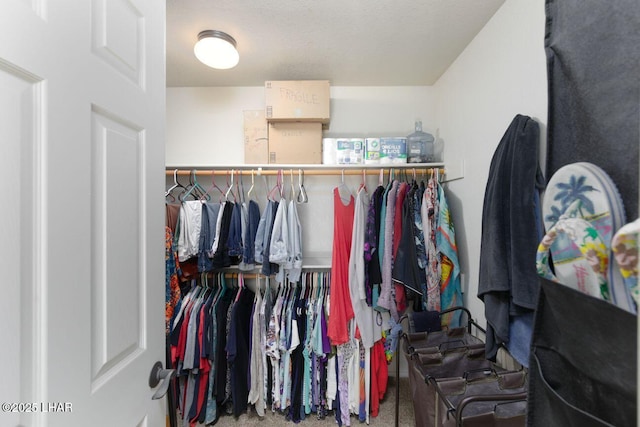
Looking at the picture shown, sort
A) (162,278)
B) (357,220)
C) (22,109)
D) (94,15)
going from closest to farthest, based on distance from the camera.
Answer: (22,109) → (94,15) → (162,278) → (357,220)

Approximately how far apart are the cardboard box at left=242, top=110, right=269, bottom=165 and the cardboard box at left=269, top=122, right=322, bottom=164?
0.19 feet

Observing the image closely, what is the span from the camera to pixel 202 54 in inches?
57.2

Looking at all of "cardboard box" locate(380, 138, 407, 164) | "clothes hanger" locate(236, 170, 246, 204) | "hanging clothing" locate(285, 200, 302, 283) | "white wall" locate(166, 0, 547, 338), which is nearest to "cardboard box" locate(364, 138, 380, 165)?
"cardboard box" locate(380, 138, 407, 164)

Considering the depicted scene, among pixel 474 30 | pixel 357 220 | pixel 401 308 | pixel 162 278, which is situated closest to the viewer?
pixel 162 278

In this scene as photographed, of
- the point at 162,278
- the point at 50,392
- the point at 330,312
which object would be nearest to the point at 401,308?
the point at 330,312

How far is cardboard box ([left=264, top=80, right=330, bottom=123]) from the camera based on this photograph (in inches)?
69.4

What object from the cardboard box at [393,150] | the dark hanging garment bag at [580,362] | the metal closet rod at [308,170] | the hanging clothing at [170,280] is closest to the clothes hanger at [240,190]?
the metal closet rod at [308,170]

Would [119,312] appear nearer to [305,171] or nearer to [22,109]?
[22,109]

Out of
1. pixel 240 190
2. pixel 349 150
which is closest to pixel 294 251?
pixel 240 190

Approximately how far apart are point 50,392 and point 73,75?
0.62m

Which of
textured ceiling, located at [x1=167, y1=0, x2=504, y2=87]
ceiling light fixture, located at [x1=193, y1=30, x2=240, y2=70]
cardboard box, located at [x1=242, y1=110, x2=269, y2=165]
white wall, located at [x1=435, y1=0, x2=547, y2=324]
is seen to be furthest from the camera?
cardboard box, located at [x1=242, y1=110, x2=269, y2=165]

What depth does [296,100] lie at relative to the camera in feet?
5.82

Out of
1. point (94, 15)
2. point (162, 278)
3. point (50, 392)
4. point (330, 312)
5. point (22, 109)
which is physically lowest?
point (330, 312)

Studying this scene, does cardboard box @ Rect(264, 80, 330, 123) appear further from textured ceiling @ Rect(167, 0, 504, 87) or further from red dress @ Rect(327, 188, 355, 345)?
red dress @ Rect(327, 188, 355, 345)
